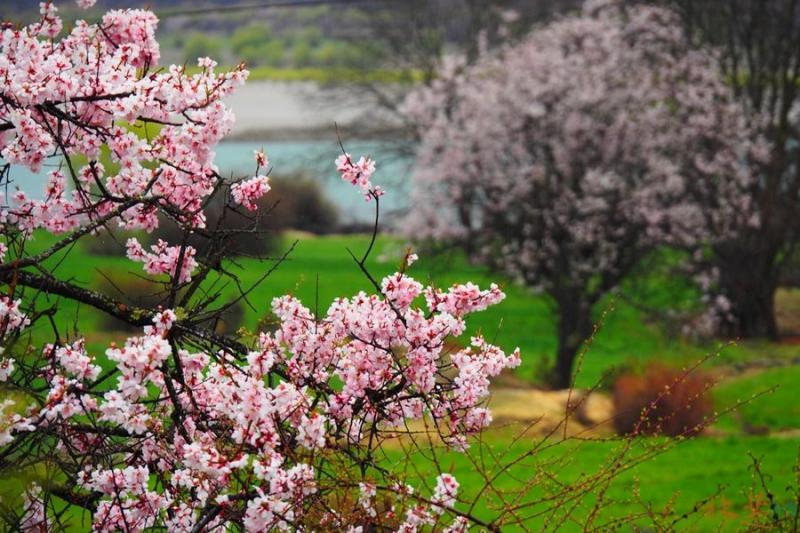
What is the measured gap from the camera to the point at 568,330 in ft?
66.5

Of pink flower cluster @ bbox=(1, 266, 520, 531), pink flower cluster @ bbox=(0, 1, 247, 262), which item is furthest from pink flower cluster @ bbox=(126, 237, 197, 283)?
pink flower cluster @ bbox=(1, 266, 520, 531)

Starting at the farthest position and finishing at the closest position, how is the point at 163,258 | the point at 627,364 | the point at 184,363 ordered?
the point at 627,364 < the point at 163,258 < the point at 184,363

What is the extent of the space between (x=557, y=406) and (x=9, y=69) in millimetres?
13134

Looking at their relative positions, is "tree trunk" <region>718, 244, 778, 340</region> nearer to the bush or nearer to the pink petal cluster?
the bush

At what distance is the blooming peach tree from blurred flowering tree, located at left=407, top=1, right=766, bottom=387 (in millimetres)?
14727

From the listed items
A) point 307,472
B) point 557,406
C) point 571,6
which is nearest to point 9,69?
point 307,472

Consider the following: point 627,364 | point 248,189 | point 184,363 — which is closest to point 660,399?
point 627,364

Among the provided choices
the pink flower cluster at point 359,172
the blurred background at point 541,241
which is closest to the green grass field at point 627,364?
the blurred background at point 541,241

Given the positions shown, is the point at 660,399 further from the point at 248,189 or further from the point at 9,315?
the point at 9,315

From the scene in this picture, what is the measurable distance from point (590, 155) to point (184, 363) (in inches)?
674

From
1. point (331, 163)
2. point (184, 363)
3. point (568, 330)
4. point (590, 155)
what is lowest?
point (184, 363)

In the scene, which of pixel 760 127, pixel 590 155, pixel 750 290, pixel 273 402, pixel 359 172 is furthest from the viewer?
pixel 750 290

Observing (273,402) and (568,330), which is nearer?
(273,402)

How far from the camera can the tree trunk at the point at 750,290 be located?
23.6 m
